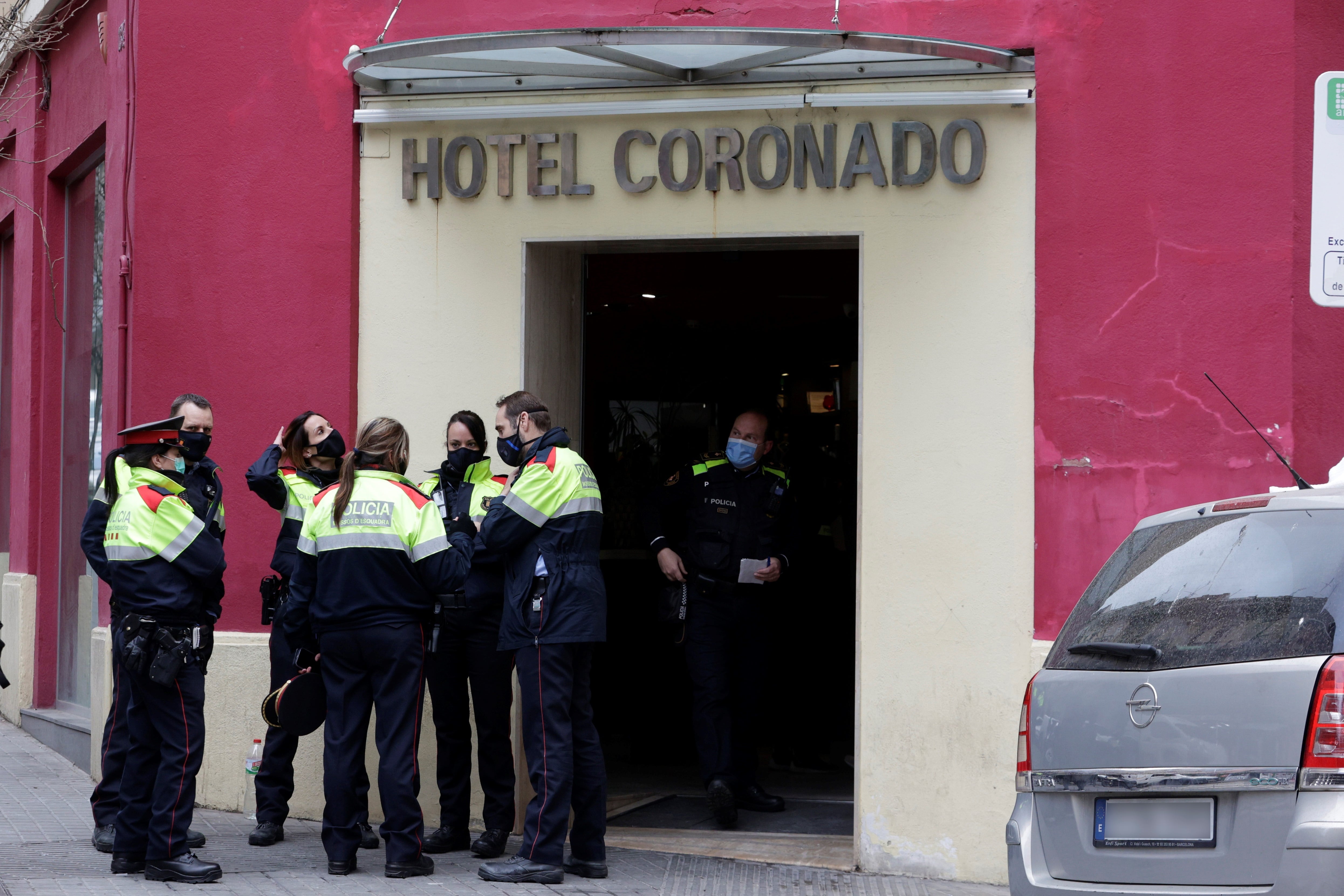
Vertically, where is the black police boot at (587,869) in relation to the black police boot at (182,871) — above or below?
below

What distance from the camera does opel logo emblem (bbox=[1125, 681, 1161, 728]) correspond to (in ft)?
13.3

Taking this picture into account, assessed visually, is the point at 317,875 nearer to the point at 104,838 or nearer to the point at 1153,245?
the point at 104,838

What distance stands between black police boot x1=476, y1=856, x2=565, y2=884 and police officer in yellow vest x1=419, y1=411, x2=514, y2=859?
0.54 metres

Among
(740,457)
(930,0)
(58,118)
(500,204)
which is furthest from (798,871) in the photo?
(58,118)

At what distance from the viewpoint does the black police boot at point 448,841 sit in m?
6.86

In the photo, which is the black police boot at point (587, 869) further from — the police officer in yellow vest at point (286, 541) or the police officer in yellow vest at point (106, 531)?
the police officer in yellow vest at point (106, 531)

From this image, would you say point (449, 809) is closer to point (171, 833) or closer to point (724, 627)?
point (171, 833)

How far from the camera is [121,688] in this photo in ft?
21.2

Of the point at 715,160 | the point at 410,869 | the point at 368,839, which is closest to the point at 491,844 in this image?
the point at 410,869

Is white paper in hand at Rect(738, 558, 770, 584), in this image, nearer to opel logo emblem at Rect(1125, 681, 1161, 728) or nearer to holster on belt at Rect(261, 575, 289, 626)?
holster on belt at Rect(261, 575, 289, 626)

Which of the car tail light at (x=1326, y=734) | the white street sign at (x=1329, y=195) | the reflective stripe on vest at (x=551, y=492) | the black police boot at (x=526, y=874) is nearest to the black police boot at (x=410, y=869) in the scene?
the black police boot at (x=526, y=874)

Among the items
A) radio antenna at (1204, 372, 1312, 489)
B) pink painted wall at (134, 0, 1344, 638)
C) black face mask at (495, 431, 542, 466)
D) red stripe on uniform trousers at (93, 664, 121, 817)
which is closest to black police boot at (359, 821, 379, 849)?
red stripe on uniform trousers at (93, 664, 121, 817)

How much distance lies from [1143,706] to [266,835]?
4539mm

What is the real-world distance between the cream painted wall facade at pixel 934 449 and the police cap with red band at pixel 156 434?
249 cm
